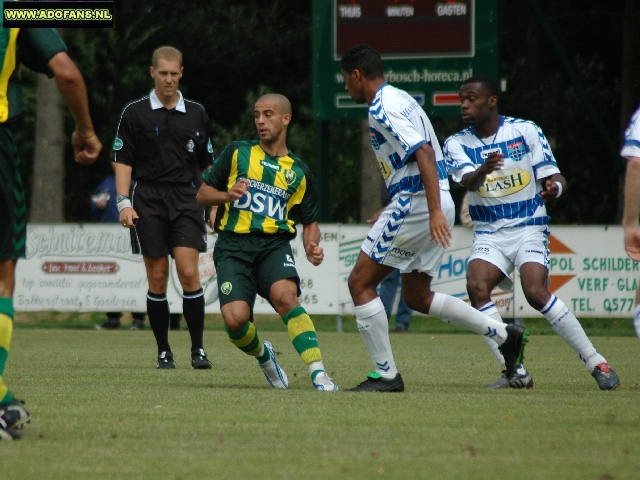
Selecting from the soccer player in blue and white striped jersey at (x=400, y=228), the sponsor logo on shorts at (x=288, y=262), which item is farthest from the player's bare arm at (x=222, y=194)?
the soccer player in blue and white striped jersey at (x=400, y=228)

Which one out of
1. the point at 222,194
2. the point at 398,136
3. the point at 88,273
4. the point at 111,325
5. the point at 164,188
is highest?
the point at 398,136

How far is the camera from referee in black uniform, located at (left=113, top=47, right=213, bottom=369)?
8.79 meters

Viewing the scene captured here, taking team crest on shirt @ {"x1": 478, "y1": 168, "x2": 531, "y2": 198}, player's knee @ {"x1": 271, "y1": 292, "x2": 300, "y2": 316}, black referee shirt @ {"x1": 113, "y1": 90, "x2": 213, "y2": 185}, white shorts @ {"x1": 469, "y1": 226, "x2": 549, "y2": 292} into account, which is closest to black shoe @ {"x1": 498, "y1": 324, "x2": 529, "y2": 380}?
white shorts @ {"x1": 469, "y1": 226, "x2": 549, "y2": 292}

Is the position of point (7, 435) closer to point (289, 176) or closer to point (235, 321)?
point (235, 321)

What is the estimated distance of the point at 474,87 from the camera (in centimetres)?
770

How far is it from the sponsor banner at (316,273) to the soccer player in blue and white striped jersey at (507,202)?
5975mm

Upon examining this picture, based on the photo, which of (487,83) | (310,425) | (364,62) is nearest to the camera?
(310,425)

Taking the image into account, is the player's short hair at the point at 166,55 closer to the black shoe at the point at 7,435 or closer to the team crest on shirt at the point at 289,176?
the team crest on shirt at the point at 289,176

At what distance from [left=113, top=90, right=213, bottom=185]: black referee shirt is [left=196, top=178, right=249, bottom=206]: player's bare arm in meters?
1.55

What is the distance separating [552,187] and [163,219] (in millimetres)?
2976

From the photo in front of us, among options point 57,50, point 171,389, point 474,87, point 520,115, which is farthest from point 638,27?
point 57,50

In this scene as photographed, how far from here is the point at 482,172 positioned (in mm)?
7262

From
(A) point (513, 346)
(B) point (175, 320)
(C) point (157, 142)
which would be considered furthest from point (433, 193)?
(B) point (175, 320)

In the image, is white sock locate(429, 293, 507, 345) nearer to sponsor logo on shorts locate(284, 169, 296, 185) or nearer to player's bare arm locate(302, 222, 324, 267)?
player's bare arm locate(302, 222, 324, 267)
